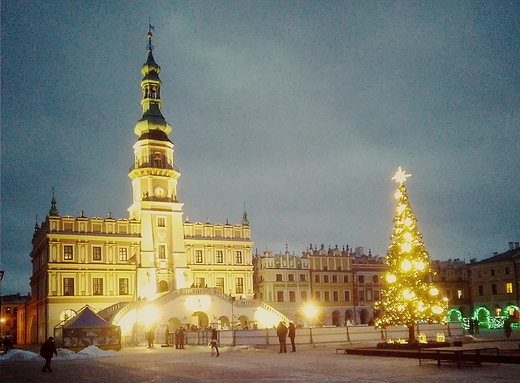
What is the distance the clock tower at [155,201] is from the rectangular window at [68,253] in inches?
242

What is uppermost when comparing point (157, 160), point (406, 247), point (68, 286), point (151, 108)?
point (151, 108)

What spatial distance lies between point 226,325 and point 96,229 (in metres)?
Result: 14.9

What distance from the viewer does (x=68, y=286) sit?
57.8 meters

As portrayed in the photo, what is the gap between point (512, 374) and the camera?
16.7 meters

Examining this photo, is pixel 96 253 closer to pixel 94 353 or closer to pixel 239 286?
pixel 239 286

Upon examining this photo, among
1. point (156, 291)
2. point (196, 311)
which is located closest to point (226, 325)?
point (196, 311)

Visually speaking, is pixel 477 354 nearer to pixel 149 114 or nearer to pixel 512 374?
pixel 512 374

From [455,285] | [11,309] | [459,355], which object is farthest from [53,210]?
[11,309]

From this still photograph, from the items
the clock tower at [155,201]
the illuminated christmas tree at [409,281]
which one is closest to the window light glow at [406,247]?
the illuminated christmas tree at [409,281]

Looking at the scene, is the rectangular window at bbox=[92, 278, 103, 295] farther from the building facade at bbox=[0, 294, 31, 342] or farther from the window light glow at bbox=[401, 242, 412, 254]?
the building facade at bbox=[0, 294, 31, 342]

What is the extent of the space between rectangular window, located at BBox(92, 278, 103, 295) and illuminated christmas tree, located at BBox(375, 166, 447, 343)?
Answer: 3637 cm

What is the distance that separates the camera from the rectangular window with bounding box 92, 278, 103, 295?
58850mm

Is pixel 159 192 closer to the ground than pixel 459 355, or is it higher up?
higher up

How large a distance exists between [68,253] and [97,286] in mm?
3941
